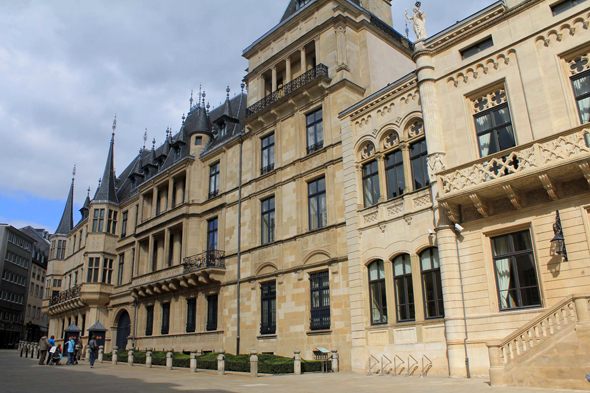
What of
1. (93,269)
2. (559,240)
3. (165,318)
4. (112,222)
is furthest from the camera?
(112,222)

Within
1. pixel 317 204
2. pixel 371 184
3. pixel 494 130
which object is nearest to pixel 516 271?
pixel 494 130

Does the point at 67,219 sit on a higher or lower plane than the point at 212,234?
higher

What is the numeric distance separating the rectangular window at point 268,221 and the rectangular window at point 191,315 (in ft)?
24.8

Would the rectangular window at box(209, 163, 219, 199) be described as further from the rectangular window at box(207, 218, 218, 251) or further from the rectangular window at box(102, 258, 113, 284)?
the rectangular window at box(102, 258, 113, 284)

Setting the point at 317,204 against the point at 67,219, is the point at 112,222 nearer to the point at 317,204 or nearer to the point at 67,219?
the point at 67,219

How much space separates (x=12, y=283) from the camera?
73188 millimetres

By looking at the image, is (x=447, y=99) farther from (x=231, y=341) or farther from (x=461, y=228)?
(x=231, y=341)

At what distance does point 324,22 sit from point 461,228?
1433 cm

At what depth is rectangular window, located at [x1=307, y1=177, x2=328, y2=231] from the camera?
23.2m

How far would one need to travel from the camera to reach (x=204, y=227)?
30984 millimetres

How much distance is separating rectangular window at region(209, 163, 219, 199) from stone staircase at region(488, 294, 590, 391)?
2166 cm

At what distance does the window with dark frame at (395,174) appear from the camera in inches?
773

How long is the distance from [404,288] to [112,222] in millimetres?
31908

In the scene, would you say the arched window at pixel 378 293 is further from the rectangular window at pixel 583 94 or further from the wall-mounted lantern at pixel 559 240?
the rectangular window at pixel 583 94
